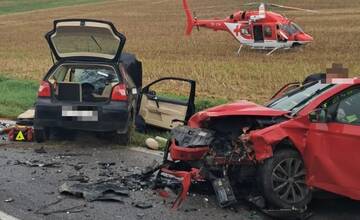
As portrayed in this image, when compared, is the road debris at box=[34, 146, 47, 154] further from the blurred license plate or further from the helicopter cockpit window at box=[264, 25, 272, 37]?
the helicopter cockpit window at box=[264, 25, 272, 37]

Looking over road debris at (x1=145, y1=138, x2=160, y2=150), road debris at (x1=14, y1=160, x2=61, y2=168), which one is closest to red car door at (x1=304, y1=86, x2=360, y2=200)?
road debris at (x1=14, y1=160, x2=61, y2=168)

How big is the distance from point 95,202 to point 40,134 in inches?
146

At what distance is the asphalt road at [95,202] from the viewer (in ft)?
20.4

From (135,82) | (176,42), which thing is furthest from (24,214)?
(176,42)

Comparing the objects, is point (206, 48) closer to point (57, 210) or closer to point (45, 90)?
point (45, 90)

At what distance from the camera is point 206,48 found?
1214 inches

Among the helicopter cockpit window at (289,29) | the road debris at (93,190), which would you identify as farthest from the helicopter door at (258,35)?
the road debris at (93,190)

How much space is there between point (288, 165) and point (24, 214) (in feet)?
8.68

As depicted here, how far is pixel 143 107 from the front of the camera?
1088cm

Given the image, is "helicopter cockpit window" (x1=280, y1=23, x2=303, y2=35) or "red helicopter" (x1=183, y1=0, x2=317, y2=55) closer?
"red helicopter" (x1=183, y1=0, x2=317, y2=55)

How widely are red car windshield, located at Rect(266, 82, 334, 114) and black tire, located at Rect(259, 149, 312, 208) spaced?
1.76ft

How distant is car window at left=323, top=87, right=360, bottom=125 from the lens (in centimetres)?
629

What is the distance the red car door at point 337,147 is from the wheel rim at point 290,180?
10 centimetres

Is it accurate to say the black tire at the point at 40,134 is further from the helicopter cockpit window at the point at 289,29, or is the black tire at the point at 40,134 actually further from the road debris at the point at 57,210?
the helicopter cockpit window at the point at 289,29
